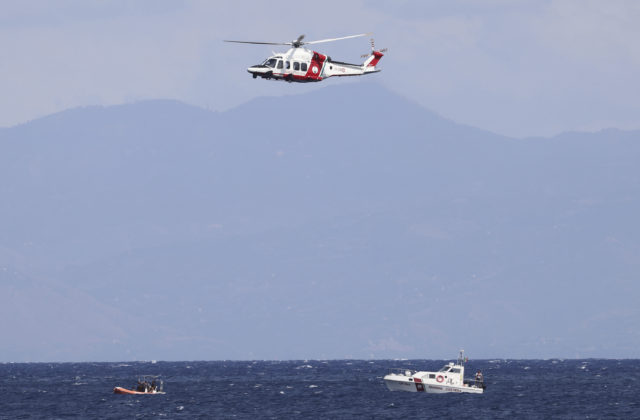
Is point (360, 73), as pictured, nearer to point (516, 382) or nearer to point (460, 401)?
point (460, 401)

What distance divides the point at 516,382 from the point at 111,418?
298ft

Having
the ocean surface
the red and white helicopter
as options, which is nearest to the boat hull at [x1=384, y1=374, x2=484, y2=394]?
the ocean surface

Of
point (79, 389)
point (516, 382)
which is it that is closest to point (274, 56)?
point (79, 389)

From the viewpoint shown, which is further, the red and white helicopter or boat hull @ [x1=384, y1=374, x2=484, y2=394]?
boat hull @ [x1=384, y1=374, x2=484, y2=394]

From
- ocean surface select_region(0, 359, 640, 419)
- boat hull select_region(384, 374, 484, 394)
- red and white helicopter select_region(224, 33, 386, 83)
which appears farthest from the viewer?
boat hull select_region(384, 374, 484, 394)

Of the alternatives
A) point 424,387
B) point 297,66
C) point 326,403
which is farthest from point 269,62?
point 424,387

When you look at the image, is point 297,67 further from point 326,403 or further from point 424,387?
point 424,387

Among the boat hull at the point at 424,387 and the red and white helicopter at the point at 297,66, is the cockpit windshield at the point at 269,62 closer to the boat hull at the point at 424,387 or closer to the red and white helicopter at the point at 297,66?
the red and white helicopter at the point at 297,66

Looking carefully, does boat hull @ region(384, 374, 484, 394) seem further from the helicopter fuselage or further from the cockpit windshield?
the cockpit windshield

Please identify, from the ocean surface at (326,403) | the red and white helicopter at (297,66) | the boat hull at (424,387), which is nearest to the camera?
A: the red and white helicopter at (297,66)

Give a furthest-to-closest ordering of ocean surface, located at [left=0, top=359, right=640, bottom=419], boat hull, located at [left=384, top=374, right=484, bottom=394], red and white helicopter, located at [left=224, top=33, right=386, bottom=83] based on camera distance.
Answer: boat hull, located at [left=384, top=374, right=484, bottom=394], ocean surface, located at [left=0, top=359, right=640, bottom=419], red and white helicopter, located at [left=224, top=33, right=386, bottom=83]

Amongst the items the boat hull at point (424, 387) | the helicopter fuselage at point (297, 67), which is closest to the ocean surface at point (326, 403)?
the boat hull at point (424, 387)

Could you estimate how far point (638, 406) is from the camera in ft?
455

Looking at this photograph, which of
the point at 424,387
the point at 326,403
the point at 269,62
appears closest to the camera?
the point at 269,62
